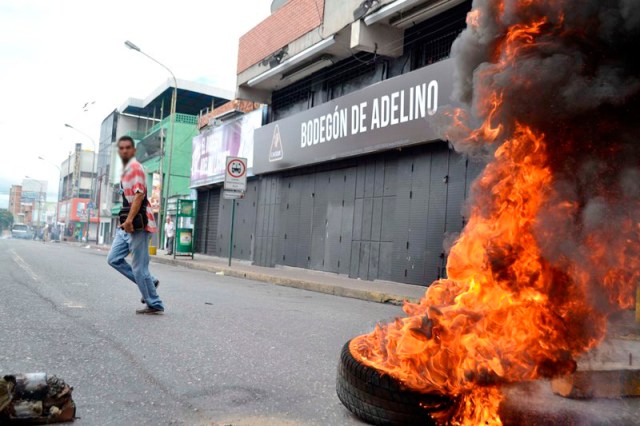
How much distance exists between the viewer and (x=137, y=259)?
19.0 ft

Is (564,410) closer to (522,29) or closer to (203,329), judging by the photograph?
(522,29)

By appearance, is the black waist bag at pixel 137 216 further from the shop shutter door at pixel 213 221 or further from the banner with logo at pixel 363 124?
the shop shutter door at pixel 213 221

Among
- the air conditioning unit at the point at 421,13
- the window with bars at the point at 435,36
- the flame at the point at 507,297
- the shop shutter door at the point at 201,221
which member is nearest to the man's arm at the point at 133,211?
the flame at the point at 507,297

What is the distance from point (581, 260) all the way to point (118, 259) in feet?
16.2

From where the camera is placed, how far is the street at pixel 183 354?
2.88 m

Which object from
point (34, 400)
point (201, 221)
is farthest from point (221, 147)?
point (34, 400)

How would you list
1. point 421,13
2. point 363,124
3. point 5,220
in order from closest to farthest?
point 421,13 < point 363,124 < point 5,220

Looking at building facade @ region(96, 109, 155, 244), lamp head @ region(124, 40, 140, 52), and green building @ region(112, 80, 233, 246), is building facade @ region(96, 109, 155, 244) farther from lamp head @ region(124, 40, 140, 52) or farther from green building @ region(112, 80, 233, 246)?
lamp head @ region(124, 40, 140, 52)

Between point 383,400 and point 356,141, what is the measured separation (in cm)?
1136

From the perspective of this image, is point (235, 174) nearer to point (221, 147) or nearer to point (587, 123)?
point (221, 147)

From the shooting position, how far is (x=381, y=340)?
112 inches

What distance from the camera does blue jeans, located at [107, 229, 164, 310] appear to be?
5801mm

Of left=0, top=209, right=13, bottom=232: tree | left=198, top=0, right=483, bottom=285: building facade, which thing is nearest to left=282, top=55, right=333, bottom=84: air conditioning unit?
left=198, top=0, right=483, bottom=285: building facade

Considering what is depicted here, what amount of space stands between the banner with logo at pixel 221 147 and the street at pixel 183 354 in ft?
42.1
